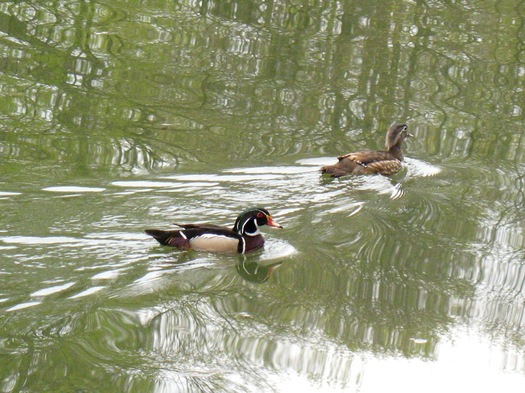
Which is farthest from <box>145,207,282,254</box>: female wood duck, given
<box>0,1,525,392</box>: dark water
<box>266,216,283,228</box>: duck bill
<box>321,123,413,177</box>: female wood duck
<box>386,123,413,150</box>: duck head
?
<box>386,123,413,150</box>: duck head

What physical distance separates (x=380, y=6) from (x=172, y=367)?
11196mm

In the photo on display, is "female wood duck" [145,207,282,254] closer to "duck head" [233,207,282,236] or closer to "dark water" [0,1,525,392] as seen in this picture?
"duck head" [233,207,282,236]

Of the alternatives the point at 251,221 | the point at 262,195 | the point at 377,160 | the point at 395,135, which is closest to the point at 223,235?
the point at 251,221

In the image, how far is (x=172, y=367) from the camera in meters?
7.02

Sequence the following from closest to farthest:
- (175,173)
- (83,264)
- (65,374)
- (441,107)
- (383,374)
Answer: (65,374) → (383,374) → (83,264) → (175,173) → (441,107)

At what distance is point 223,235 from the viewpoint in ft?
30.9

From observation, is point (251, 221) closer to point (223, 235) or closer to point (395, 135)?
point (223, 235)

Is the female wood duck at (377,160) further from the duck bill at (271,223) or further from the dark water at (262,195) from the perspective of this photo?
the duck bill at (271,223)

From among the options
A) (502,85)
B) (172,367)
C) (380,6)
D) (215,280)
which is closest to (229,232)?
(215,280)

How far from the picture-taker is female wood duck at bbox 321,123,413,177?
11141mm

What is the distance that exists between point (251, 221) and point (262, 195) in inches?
43.9

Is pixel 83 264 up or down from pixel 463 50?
down

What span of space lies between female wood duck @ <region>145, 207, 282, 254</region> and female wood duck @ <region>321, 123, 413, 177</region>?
5.57 ft

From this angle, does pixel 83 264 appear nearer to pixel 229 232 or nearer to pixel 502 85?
pixel 229 232
